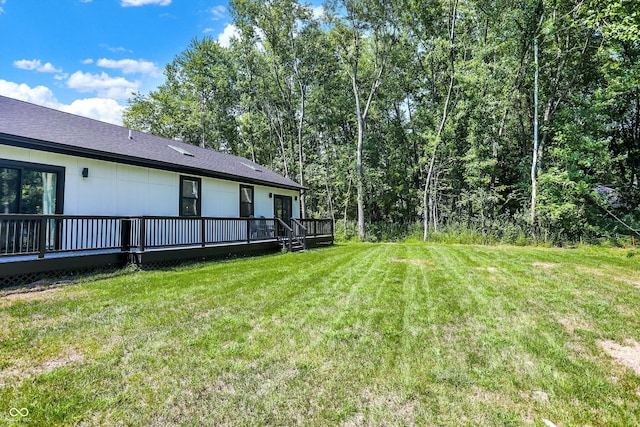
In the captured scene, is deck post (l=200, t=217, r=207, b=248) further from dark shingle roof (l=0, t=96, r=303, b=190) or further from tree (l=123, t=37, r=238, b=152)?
tree (l=123, t=37, r=238, b=152)

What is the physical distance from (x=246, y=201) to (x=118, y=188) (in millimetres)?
4726

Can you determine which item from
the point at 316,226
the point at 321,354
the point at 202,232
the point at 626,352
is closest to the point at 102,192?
the point at 202,232

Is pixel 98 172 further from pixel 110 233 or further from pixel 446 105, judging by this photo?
pixel 446 105

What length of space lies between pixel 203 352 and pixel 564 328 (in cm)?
386

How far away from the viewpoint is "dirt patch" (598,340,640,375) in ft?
8.81

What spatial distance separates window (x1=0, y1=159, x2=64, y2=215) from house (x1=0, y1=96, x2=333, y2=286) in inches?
0.6

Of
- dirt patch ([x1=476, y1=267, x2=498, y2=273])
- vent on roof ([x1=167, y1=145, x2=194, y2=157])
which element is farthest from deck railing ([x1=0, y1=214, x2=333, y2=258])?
dirt patch ([x1=476, y1=267, x2=498, y2=273])

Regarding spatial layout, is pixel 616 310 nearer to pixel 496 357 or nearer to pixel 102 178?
pixel 496 357

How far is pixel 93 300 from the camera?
14.7ft

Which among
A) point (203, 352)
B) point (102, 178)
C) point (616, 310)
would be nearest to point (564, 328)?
point (616, 310)

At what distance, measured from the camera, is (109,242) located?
6.91 metres

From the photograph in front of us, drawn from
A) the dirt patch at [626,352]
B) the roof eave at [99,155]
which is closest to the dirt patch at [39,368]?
the dirt patch at [626,352]

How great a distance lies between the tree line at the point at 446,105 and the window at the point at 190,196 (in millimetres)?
8971

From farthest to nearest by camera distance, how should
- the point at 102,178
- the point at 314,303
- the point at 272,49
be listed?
the point at 272,49 < the point at 102,178 < the point at 314,303
